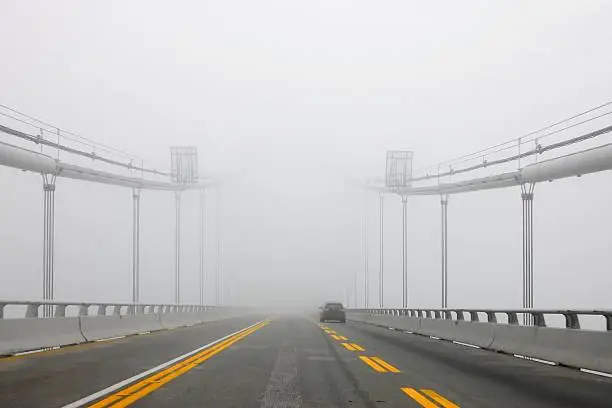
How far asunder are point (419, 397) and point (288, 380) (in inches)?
100

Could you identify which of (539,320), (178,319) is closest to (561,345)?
(539,320)

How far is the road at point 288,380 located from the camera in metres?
8.33

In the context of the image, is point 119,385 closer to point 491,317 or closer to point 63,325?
point 63,325

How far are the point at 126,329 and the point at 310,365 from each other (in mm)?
12560

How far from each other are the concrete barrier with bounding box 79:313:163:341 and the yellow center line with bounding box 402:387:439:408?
12413mm

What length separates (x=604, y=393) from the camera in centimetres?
940

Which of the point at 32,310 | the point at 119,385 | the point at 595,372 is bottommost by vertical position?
the point at 595,372

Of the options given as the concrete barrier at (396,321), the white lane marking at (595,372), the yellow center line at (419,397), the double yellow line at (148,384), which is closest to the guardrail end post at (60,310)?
the double yellow line at (148,384)

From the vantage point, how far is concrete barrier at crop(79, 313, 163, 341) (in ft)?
64.0

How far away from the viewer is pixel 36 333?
51.0 feet

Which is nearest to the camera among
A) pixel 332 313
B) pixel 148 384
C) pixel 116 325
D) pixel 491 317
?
pixel 148 384

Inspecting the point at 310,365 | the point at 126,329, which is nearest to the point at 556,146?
the point at 126,329

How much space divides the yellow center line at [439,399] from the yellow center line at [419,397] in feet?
0.37

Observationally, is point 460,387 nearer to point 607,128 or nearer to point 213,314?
point 607,128
